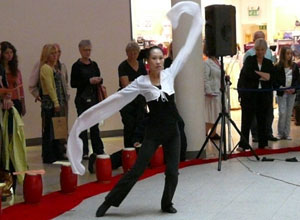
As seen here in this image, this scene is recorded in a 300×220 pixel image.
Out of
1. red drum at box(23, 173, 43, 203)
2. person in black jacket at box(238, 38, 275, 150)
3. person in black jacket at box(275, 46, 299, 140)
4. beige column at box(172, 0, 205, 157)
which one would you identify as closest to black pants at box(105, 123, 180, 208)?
red drum at box(23, 173, 43, 203)

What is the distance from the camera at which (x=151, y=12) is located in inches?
453

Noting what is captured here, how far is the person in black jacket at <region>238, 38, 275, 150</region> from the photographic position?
779cm

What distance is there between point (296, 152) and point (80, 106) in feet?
10.2

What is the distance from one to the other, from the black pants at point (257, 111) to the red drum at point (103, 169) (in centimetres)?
250

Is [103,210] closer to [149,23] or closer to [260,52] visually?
[260,52]

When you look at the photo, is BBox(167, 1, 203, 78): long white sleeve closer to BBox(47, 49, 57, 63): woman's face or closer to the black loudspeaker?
the black loudspeaker

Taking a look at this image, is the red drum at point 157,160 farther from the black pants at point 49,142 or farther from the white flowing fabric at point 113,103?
the white flowing fabric at point 113,103

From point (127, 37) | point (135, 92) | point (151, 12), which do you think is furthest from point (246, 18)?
point (135, 92)

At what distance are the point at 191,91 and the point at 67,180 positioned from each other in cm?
254

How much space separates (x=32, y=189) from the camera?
5191 mm

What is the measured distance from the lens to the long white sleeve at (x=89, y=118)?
4.59m

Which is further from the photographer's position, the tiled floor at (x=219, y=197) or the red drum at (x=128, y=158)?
the red drum at (x=128, y=158)

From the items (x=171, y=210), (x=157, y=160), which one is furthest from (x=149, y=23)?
(x=171, y=210)

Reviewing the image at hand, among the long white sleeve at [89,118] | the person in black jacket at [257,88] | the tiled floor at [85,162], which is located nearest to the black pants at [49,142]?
the tiled floor at [85,162]
